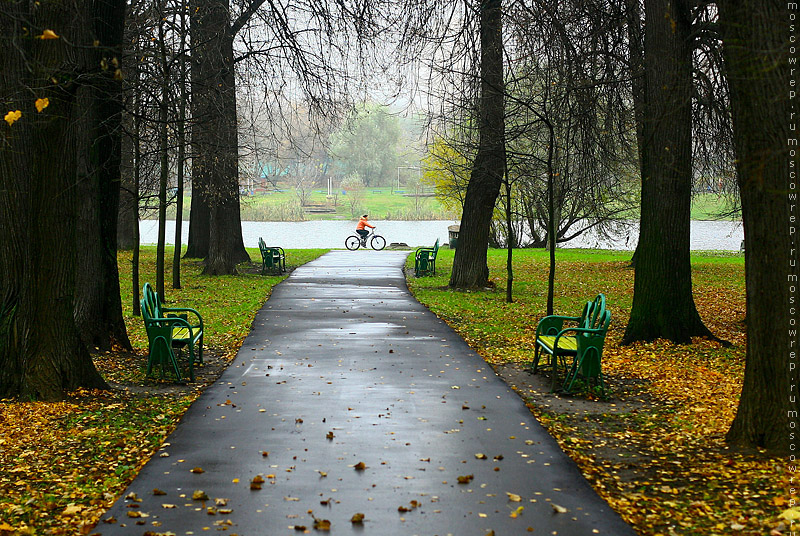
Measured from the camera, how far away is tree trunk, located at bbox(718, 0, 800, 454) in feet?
19.3

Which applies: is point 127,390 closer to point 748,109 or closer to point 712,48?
point 748,109

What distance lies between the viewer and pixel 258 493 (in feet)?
17.3

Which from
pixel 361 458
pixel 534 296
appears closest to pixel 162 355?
pixel 361 458

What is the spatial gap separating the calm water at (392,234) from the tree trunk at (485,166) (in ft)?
63.0

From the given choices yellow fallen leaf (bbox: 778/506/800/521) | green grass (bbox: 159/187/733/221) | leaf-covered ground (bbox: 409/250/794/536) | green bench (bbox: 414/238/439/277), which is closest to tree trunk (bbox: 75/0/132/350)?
leaf-covered ground (bbox: 409/250/794/536)

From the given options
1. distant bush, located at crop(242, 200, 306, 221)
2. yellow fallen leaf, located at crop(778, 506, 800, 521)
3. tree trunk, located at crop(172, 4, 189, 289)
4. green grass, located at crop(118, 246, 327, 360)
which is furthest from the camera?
distant bush, located at crop(242, 200, 306, 221)

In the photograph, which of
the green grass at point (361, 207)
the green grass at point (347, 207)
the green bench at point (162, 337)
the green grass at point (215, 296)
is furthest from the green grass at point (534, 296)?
the green grass at point (361, 207)

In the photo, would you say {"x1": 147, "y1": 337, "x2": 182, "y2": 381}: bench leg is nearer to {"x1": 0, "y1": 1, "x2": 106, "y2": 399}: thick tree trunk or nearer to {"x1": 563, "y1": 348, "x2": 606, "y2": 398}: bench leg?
{"x1": 0, "y1": 1, "x2": 106, "y2": 399}: thick tree trunk

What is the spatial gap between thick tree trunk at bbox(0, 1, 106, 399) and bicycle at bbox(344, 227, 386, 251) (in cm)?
3260

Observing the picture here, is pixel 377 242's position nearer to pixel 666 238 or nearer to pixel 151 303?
pixel 666 238

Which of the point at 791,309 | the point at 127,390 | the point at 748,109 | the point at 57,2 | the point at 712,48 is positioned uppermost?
the point at 712,48

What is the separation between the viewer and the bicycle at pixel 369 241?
41.7 metres

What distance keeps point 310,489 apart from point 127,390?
400cm

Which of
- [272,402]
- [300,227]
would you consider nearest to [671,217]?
[272,402]
